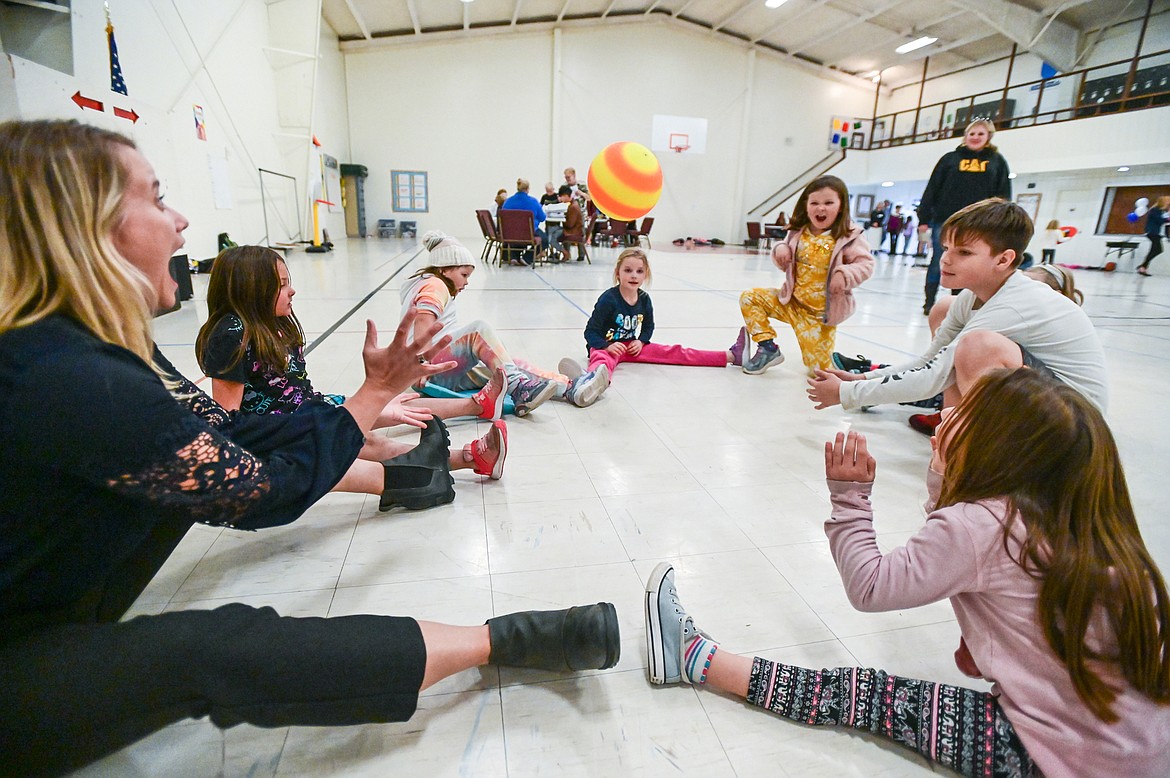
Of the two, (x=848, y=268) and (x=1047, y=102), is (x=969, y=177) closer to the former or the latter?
(x=848, y=268)

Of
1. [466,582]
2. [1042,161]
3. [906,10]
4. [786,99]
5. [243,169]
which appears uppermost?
[906,10]

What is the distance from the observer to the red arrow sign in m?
4.98

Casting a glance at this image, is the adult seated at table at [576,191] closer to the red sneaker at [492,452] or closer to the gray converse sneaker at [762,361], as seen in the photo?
the gray converse sneaker at [762,361]

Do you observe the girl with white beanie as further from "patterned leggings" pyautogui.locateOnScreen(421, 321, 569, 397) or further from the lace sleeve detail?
the lace sleeve detail

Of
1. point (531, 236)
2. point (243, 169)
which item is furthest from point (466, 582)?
point (243, 169)

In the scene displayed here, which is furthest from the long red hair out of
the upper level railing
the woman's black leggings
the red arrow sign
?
the upper level railing

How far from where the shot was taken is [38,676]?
704 millimetres

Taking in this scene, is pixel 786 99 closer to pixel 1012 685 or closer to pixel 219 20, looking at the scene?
pixel 219 20

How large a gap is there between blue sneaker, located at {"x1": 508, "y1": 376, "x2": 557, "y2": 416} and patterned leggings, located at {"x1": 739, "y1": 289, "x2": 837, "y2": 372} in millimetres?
1407

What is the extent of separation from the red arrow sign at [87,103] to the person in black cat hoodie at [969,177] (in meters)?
7.10

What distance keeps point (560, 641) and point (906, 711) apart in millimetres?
603

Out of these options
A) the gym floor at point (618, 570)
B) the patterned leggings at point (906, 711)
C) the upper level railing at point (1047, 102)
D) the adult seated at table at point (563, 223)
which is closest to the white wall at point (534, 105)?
the upper level railing at point (1047, 102)

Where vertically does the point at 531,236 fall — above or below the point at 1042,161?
below

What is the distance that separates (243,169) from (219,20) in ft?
6.39
